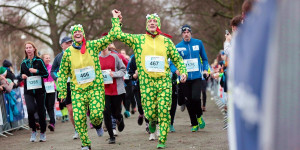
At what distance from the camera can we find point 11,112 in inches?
549

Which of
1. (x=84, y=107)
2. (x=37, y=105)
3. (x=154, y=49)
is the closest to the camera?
(x=84, y=107)

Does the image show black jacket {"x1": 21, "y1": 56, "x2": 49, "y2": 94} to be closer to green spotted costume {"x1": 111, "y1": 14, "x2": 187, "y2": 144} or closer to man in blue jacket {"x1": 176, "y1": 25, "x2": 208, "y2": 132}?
man in blue jacket {"x1": 176, "y1": 25, "x2": 208, "y2": 132}

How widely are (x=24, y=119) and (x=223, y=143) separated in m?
9.20

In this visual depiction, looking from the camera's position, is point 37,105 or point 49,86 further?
point 49,86

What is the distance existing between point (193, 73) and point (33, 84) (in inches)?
125

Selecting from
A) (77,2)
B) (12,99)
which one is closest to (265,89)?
(12,99)

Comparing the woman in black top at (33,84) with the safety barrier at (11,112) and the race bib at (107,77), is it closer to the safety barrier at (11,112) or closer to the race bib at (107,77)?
the race bib at (107,77)

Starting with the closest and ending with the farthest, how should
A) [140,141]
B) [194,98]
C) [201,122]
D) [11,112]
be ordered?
[140,141] < [194,98] < [201,122] < [11,112]

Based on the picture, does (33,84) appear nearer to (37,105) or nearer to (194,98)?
(37,105)

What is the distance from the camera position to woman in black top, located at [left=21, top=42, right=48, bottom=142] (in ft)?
34.0

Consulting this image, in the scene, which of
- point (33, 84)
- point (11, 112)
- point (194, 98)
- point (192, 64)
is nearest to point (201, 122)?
point (194, 98)

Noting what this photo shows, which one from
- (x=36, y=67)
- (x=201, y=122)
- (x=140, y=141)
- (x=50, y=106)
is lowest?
(x=140, y=141)

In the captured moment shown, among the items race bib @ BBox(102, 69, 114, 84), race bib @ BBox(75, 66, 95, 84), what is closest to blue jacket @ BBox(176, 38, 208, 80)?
race bib @ BBox(102, 69, 114, 84)

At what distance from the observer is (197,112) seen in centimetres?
1018
